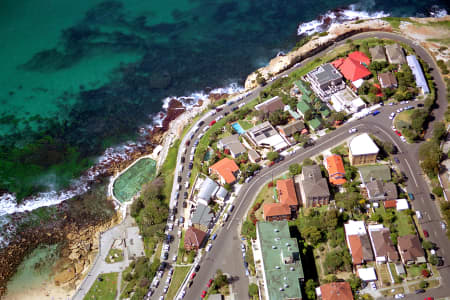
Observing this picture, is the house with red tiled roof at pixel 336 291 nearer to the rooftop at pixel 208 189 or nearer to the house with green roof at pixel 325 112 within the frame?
the rooftop at pixel 208 189

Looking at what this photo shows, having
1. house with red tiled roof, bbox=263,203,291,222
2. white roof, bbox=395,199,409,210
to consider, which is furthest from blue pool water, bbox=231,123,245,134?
white roof, bbox=395,199,409,210

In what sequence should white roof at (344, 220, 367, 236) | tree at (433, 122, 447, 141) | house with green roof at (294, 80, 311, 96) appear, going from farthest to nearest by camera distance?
house with green roof at (294, 80, 311, 96), tree at (433, 122, 447, 141), white roof at (344, 220, 367, 236)

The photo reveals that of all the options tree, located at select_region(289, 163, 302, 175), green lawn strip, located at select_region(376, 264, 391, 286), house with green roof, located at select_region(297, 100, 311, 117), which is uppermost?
house with green roof, located at select_region(297, 100, 311, 117)

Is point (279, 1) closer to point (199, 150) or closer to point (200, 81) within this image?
point (200, 81)

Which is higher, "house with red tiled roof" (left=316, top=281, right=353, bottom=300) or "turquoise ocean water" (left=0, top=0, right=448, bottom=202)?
"turquoise ocean water" (left=0, top=0, right=448, bottom=202)

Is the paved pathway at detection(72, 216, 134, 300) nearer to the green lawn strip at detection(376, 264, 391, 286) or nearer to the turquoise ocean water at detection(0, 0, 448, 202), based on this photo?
the turquoise ocean water at detection(0, 0, 448, 202)

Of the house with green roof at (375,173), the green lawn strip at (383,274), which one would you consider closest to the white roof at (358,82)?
the house with green roof at (375,173)
